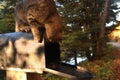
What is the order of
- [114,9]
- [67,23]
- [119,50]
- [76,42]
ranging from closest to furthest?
[76,42]
[67,23]
[114,9]
[119,50]

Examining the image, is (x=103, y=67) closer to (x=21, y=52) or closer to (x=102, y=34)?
(x=102, y=34)

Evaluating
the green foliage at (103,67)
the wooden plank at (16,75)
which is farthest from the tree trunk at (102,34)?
the wooden plank at (16,75)

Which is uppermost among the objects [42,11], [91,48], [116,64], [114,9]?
[114,9]

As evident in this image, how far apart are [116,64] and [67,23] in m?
2.30

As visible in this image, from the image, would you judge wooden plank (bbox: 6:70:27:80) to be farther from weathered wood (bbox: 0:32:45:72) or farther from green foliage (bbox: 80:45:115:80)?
green foliage (bbox: 80:45:115:80)

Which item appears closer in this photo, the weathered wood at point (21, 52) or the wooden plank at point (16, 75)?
the weathered wood at point (21, 52)

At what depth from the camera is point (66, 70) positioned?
151 centimetres

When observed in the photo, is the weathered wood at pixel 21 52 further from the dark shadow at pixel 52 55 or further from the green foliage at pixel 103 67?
the green foliage at pixel 103 67

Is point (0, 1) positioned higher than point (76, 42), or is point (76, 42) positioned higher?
point (0, 1)

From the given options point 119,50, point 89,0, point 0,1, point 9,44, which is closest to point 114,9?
point 89,0

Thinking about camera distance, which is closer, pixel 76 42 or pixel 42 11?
pixel 42 11

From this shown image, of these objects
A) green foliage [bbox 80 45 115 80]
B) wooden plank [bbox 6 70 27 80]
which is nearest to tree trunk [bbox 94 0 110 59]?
green foliage [bbox 80 45 115 80]

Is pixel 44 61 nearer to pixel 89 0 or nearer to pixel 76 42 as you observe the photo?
pixel 76 42

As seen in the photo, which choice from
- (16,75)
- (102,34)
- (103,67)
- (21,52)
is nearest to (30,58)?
(21,52)
